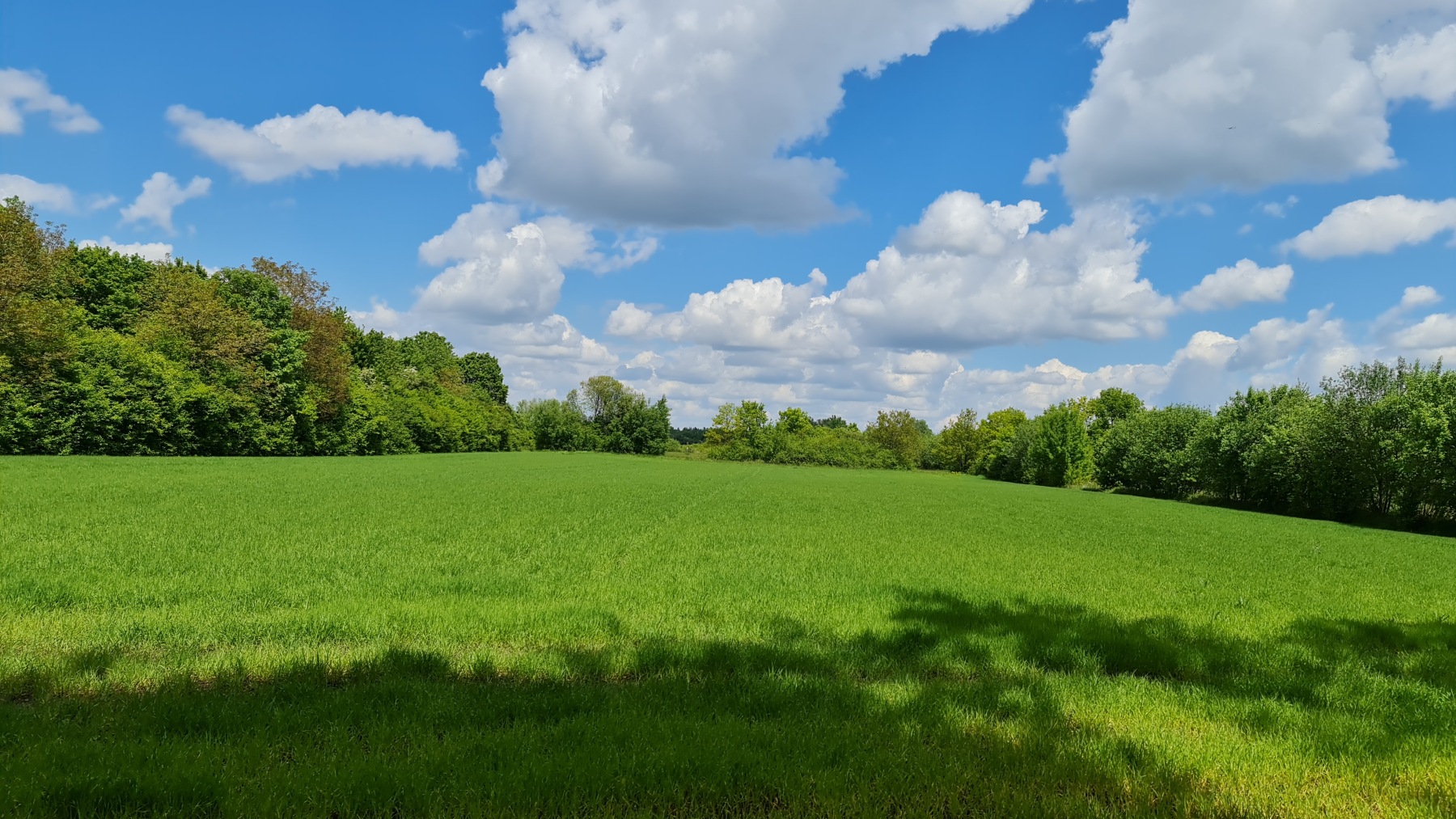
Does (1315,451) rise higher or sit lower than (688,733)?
higher

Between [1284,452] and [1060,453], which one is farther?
[1060,453]

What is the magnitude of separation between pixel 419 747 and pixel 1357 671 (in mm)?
9853

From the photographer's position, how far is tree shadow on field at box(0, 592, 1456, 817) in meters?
3.93

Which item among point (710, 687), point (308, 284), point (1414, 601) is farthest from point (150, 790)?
point (308, 284)

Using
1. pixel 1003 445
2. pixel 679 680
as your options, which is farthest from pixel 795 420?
pixel 679 680

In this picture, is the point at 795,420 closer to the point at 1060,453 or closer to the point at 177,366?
the point at 1060,453

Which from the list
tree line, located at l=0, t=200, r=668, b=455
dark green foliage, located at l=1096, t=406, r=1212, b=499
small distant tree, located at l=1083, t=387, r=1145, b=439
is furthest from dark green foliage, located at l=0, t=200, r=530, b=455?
small distant tree, located at l=1083, t=387, r=1145, b=439

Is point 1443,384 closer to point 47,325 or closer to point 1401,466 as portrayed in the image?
point 1401,466

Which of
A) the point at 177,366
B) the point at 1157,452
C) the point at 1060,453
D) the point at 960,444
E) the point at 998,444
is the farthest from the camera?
the point at 960,444

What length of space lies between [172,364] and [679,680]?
205 ft

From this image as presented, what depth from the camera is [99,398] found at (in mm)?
44375

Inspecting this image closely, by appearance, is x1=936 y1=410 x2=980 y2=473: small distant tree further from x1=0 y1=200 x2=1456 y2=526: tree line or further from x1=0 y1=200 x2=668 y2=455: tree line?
x1=0 y1=200 x2=668 y2=455: tree line

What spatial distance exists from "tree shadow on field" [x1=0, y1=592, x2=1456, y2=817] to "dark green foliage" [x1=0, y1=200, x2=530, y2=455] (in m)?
50.7

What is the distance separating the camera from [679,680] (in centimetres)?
645
